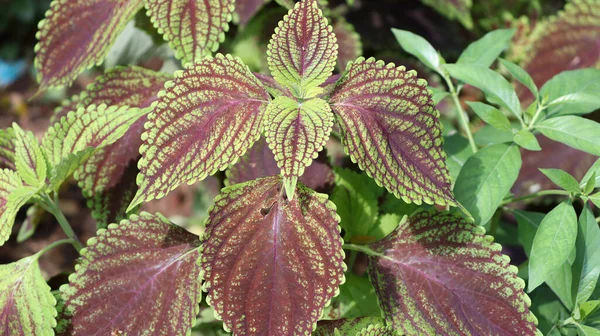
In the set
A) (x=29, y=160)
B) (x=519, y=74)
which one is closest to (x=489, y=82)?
(x=519, y=74)

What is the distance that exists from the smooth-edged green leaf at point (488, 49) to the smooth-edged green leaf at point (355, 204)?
0.24 m

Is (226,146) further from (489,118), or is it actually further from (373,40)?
(373,40)

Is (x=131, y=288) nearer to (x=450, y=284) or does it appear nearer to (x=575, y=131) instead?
(x=450, y=284)

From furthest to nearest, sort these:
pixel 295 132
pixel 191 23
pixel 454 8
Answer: pixel 454 8, pixel 191 23, pixel 295 132

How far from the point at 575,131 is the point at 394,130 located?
252 mm

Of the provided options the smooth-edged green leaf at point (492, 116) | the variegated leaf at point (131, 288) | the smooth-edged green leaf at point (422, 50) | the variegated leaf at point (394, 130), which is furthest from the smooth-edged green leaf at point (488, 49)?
the variegated leaf at point (131, 288)

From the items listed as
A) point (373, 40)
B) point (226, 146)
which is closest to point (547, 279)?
point (226, 146)

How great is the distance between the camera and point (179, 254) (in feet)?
2.78

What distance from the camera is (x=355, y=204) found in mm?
1034

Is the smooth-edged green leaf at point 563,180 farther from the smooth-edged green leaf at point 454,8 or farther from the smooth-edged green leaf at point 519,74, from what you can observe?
the smooth-edged green leaf at point 454,8

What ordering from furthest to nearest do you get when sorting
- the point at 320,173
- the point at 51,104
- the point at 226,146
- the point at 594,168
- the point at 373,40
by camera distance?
the point at 51,104
the point at 373,40
the point at 320,173
the point at 594,168
the point at 226,146

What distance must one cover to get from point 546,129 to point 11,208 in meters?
0.69

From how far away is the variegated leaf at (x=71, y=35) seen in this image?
101 centimetres

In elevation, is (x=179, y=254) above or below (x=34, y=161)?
below
